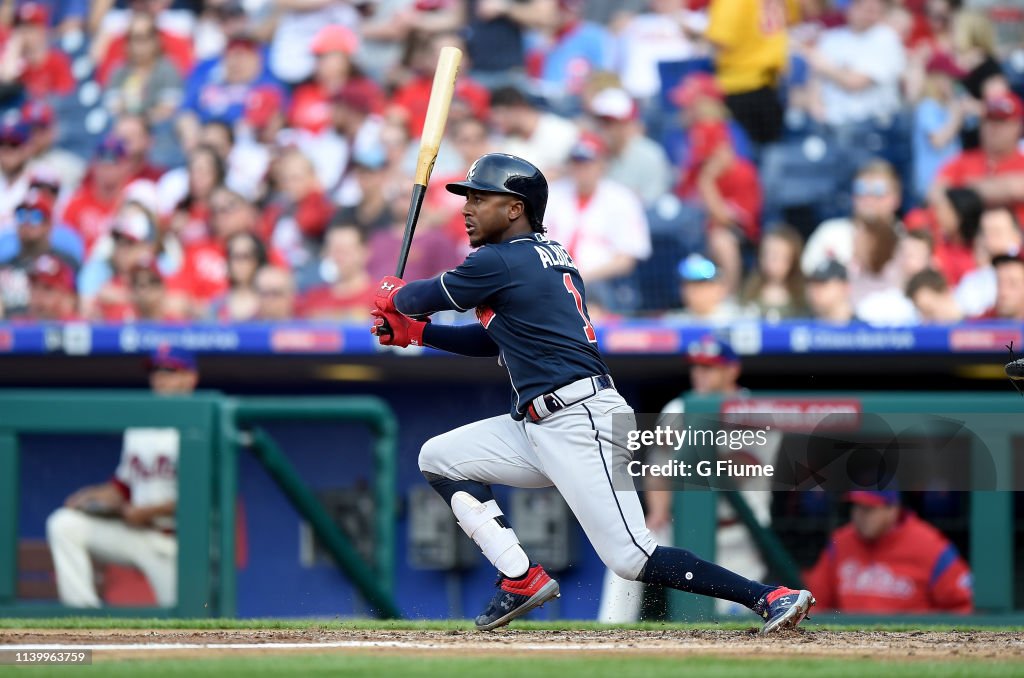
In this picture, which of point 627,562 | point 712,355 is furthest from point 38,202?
point 627,562

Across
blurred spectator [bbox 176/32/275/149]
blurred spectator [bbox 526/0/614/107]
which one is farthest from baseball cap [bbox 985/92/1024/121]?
blurred spectator [bbox 176/32/275/149]

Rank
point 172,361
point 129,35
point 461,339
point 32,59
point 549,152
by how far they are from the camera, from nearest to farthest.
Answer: point 461,339 < point 172,361 < point 549,152 < point 129,35 < point 32,59

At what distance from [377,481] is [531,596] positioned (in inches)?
59.7

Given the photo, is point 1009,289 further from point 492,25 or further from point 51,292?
point 51,292

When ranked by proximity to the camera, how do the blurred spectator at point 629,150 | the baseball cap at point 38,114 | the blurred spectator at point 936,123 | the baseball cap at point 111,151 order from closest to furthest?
the blurred spectator at point 936,123, the blurred spectator at point 629,150, the baseball cap at point 111,151, the baseball cap at point 38,114

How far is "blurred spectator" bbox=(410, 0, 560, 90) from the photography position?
9.41 metres

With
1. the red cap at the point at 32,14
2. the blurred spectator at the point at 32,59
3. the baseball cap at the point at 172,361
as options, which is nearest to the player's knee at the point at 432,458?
the baseball cap at the point at 172,361

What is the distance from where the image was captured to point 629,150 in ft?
28.2

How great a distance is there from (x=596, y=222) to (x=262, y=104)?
2.66 m

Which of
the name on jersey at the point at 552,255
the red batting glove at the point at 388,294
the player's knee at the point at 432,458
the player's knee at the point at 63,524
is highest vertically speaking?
the name on jersey at the point at 552,255

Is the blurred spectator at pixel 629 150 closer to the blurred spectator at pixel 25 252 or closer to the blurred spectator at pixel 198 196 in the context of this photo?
A: the blurred spectator at pixel 198 196

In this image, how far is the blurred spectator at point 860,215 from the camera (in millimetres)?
7828

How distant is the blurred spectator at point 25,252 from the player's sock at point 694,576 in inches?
207

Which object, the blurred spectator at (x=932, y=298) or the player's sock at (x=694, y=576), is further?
the blurred spectator at (x=932, y=298)
